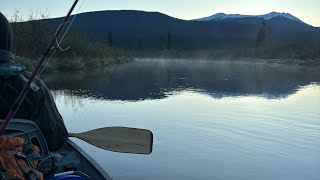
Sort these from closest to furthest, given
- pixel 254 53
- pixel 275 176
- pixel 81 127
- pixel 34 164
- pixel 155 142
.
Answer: pixel 34 164 < pixel 275 176 < pixel 155 142 < pixel 81 127 < pixel 254 53

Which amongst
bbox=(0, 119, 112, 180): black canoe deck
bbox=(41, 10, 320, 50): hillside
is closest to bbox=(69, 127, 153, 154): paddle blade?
bbox=(0, 119, 112, 180): black canoe deck

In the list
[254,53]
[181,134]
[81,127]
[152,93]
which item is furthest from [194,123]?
[254,53]

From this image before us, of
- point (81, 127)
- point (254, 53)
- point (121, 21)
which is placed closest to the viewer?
point (81, 127)

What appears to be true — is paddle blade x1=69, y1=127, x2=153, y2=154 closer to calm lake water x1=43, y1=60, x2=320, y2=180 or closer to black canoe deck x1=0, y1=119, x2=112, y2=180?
black canoe deck x1=0, y1=119, x2=112, y2=180

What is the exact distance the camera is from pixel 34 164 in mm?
2658

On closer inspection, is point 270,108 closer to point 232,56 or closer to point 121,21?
point 232,56

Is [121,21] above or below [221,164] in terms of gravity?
above

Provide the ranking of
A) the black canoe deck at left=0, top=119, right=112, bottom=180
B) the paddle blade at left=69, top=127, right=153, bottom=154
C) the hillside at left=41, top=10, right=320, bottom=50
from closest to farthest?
1. the black canoe deck at left=0, top=119, right=112, bottom=180
2. the paddle blade at left=69, top=127, right=153, bottom=154
3. the hillside at left=41, top=10, right=320, bottom=50

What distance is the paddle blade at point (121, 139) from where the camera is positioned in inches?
177

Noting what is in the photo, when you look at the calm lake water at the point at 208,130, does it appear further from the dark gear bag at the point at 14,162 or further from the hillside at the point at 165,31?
the hillside at the point at 165,31

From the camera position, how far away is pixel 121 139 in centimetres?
467

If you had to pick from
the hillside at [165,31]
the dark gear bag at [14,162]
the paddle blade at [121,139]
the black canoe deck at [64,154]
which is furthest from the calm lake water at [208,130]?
the hillside at [165,31]

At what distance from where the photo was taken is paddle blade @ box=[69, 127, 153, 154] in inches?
177

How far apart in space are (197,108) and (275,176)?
19.9 ft
